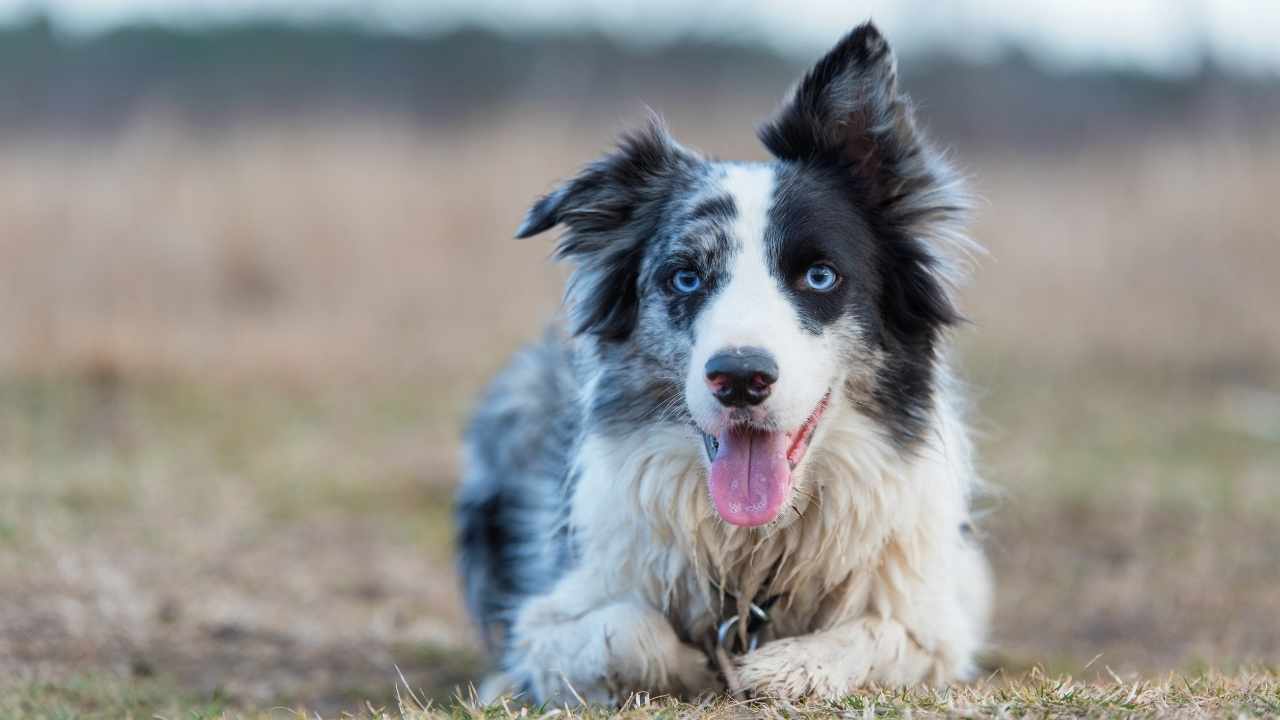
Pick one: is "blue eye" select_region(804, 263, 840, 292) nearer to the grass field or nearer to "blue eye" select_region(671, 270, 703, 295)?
"blue eye" select_region(671, 270, 703, 295)

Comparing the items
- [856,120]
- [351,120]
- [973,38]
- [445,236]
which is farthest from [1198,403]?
[973,38]

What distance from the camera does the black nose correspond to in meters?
3.34

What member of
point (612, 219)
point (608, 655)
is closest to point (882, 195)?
point (612, 219)

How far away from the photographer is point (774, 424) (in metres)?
3.47

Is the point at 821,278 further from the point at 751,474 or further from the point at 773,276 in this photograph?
the point at 751,474

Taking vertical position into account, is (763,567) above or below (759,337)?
below

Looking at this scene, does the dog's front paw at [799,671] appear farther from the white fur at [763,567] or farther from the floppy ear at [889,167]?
the floppy ear at [889,167]

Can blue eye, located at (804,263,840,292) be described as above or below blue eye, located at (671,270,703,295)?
above

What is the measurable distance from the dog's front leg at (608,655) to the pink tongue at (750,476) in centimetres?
44

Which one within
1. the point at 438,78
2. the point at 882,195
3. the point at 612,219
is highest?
the point at 438,78

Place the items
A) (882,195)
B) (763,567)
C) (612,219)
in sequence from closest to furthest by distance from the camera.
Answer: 1. (763,567)
2. (882,195)
3. (612,219)

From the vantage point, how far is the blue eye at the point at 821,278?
376 cm

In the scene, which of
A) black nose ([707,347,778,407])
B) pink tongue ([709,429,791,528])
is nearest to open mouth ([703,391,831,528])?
pink tongue ([709,429,791,528])

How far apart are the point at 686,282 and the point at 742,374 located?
553mm
